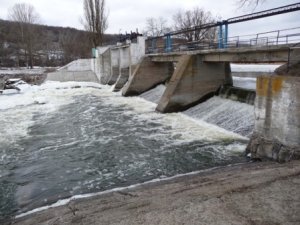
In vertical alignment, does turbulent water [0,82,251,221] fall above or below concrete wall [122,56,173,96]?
below

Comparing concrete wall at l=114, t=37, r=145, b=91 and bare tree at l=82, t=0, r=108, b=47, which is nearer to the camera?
concrete wall at l=114, t=37, r=145, b=91

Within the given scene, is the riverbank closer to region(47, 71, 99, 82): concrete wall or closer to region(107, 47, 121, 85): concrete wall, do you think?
region(107, 47, 121, 85): concrete wall

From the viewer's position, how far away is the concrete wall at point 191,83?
1579cm

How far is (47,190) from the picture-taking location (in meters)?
7.50

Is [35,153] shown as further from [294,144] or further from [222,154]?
[294,144]

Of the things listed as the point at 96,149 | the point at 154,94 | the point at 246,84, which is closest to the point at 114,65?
the point at 154,94

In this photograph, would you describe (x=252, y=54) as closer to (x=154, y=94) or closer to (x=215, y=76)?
(x=215, y=76)

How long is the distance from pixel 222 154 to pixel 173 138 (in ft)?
7.90

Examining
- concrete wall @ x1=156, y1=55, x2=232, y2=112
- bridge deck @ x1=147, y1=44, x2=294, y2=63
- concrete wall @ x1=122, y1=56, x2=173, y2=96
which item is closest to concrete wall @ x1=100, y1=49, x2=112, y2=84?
concrete wall @ x1=122, y1=56, x2=173, y2=96


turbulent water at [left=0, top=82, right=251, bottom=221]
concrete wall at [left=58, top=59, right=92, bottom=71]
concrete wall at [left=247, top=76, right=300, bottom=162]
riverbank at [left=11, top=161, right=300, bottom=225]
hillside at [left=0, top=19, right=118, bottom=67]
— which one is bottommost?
turbulent water at [left=0, top=82, right=251, bottom=221]

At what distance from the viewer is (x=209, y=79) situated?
16.2 meters

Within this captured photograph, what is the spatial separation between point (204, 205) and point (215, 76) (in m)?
12.2

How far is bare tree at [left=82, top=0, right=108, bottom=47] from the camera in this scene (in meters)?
35.0

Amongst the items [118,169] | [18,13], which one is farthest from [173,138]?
[18,13]
